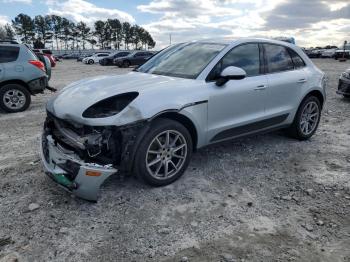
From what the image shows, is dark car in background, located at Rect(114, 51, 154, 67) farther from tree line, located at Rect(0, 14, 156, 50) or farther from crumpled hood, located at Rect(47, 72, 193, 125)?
tree line, located at Rect(0, 14, 156, 50)

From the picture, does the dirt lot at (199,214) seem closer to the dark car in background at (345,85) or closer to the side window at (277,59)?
the side window at (277,59)

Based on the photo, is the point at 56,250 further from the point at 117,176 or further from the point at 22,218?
the point at 117,176

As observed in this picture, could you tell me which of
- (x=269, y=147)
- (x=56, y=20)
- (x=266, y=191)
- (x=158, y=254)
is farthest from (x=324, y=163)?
(x=56, y=20)

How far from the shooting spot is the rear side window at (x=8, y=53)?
8.48 m

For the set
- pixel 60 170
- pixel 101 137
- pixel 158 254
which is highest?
pixel 101 137

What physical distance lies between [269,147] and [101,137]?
3.00m

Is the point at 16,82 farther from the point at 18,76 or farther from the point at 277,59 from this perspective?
the point at 277,59

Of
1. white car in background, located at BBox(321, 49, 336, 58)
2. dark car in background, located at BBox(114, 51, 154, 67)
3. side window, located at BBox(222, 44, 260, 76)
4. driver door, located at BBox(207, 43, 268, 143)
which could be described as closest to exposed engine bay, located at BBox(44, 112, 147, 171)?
driver door, located at BBox(207, 43, 268, 143)

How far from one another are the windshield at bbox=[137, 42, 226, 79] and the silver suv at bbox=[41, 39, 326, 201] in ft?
0.05

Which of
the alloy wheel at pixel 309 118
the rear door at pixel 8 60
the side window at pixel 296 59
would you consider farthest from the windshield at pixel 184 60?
the rear door at pixel 8 60

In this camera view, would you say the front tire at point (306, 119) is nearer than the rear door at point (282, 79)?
No

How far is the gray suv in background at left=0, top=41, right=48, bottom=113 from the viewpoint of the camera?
843 centimetres

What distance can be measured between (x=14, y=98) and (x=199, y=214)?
6.68m

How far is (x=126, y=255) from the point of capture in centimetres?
296
